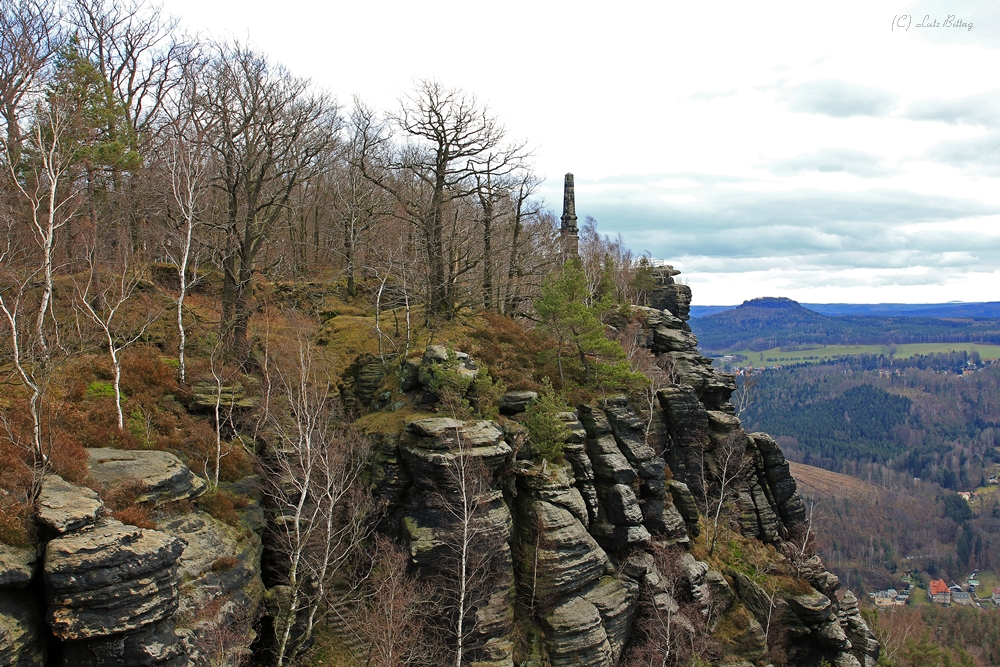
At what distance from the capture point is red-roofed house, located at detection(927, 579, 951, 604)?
14038 centimetres

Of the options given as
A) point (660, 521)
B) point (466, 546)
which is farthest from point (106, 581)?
point (660, 521)

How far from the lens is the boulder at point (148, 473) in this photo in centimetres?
1948

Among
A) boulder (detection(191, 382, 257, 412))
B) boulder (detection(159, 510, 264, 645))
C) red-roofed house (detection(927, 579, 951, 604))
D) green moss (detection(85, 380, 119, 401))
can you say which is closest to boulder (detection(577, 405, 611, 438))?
boulder (detection(191, 382, 257, 412))

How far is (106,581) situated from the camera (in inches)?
616

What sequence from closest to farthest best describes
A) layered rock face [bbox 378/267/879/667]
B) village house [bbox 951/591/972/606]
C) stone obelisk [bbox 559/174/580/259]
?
1. layered rock face [bbox 378/267/879/667]
2. stone obelisk [bbox 559/174/580/259]
3. village house [bbox 951/591/972/606]

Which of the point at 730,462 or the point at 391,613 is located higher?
the point at 730,462

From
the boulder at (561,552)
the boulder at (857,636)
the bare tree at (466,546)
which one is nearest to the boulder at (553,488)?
the boulder at (561,552)

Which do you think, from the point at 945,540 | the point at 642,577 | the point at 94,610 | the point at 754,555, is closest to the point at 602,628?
the point at 642,577

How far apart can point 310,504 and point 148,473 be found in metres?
7.17

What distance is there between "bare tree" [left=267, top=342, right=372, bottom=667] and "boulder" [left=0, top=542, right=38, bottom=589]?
7.77 m

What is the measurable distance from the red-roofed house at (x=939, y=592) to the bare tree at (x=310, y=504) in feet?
553

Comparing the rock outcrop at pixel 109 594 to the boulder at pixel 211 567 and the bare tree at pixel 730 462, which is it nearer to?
the boulder at pixel 211 567

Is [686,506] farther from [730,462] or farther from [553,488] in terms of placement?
[553,488]

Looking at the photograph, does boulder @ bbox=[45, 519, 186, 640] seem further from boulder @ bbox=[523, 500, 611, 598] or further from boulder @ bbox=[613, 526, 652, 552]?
boulder @ bbox=[613, 526, 652, 552]
